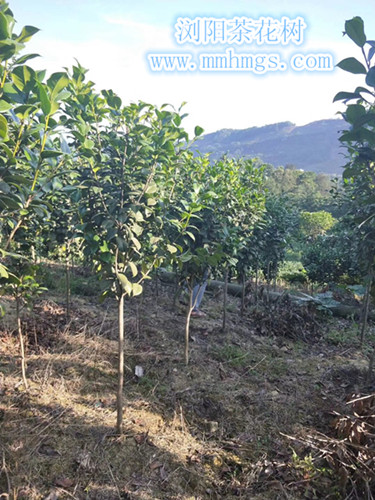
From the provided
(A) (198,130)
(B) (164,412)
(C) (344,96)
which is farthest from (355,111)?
(B) (164,412)

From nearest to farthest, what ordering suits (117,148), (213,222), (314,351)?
1. (117,148)
2. (213,222)
3. (314,351)

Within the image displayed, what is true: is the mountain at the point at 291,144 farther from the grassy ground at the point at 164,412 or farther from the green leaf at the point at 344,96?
the green leaf at the point at 344,96

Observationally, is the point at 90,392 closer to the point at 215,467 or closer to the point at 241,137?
the point at 215,467

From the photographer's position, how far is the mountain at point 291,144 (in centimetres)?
9744

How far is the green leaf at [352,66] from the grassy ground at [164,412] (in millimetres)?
2444

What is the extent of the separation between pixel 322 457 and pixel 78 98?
294 cm

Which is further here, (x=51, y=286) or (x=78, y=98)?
(x=51, y=286)

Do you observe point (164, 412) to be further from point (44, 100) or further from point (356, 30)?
point (356, 30)

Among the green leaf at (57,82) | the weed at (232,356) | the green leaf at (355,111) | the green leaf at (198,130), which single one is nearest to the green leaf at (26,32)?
the green leaf at (57,82)

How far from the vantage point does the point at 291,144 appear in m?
111

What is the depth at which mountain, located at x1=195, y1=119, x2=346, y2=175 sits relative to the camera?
320 ft

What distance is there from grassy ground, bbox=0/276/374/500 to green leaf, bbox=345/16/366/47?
260 centimetres

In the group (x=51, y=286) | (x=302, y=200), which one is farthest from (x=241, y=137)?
(x=51, y=286)

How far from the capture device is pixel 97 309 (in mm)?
6012
